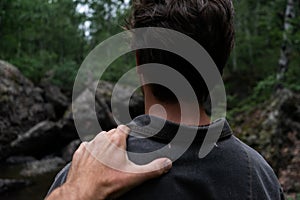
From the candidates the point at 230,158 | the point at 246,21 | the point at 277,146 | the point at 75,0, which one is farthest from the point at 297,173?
the point at 246,21

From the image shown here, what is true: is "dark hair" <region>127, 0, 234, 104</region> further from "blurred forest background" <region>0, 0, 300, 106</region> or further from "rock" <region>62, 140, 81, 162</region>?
"rock" <region>62, 140, 81, 162</region>

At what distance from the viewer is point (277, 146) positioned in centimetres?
796

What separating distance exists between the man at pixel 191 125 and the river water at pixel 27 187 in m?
9.74

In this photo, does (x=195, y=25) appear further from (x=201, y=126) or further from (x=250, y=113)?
(x=250, y=113)

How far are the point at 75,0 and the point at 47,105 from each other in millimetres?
11456

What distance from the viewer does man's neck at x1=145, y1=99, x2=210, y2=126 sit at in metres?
1.31

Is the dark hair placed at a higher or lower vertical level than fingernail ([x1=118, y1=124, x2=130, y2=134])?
higher

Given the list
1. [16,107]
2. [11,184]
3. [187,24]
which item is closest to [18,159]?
[16,107]

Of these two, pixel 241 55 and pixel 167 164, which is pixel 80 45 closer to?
pixel 241 55

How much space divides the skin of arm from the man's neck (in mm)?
119

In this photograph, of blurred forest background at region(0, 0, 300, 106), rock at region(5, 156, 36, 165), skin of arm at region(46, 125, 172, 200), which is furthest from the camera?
blurred forest background at region(0, 0, 300, 106)

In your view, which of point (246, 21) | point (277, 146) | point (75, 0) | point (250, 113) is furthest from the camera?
point (246, 21)

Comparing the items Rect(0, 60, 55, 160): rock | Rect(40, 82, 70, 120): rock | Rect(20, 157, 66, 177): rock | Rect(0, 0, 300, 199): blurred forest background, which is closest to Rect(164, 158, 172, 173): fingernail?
Rect(0, 0, 300, 199): blurred forest background

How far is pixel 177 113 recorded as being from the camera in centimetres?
132
